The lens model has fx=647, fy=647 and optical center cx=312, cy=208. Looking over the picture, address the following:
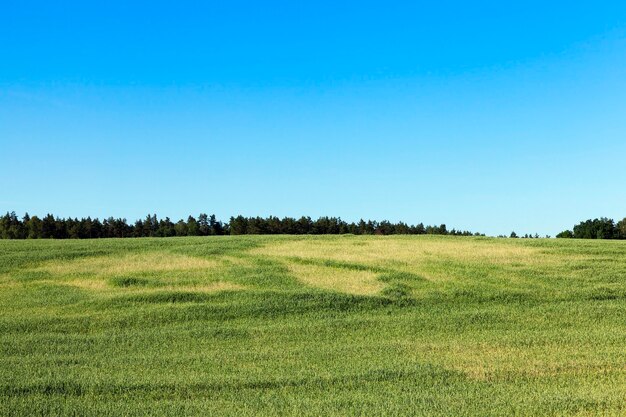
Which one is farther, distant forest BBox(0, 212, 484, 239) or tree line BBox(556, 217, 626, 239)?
distant forest BBox(0, 212, 484, 239)

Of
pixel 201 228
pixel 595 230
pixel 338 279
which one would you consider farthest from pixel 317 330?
pixel 201 228

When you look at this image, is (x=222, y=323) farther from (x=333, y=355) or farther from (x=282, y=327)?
(x=333, y=355)

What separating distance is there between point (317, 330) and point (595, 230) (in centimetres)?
5964

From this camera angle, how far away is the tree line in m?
71.2

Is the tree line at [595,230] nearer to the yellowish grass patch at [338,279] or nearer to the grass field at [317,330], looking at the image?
the grass field at [317,330]

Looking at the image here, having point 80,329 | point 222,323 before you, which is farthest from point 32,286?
point 222,323

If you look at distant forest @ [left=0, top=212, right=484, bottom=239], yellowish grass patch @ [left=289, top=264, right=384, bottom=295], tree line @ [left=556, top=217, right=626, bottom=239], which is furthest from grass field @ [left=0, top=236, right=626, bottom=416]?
distant forest @ [left=0, top=212, right=484, bottom=239]

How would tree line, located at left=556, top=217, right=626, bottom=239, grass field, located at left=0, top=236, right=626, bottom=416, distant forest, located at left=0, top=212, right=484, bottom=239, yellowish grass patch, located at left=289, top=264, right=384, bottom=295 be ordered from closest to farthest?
grass field, located at left=0, top=236, right=626, bottom=416, yellowish grass patch, located at left=289, top=264, right=384, bottom=295, tree line, located at left=556, top=217, right=626, bottom=239, distant forest, located at left=0, top=212, right=484, bottom=239

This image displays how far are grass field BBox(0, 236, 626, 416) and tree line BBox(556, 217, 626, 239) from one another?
109 ft

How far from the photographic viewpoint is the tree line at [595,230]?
7119cm

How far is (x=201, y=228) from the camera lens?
4090 inches

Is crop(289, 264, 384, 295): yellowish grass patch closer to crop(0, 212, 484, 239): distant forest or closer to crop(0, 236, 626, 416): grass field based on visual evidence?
crop(0, 236, 626, 416): grass field

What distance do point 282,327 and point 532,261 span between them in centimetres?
1708

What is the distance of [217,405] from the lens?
12.2 metres
